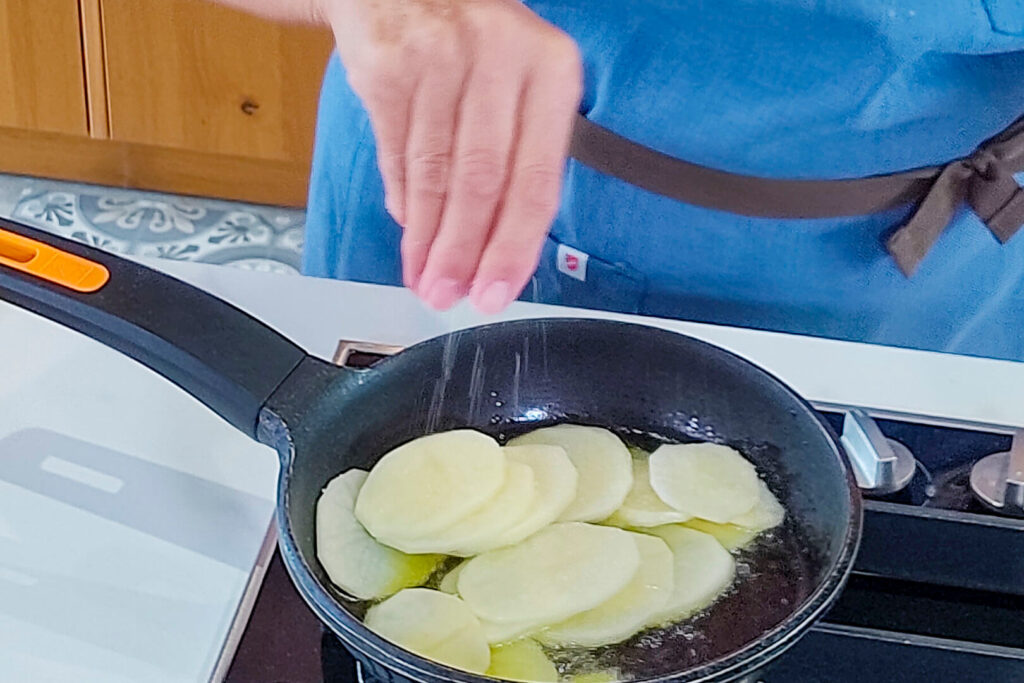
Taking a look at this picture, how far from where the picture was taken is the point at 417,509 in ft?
1.69

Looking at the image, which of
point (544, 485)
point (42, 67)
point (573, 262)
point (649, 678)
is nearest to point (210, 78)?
point (42, 67)

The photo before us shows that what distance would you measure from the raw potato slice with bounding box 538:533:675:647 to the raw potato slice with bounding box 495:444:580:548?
43mm

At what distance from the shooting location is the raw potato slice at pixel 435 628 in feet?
1.54

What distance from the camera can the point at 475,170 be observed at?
1.57 feet

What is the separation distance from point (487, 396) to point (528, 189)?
158mm

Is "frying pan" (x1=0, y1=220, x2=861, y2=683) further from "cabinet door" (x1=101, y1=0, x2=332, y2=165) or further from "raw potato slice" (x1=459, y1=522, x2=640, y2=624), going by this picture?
"cabinet door" (x1=101, y1=0, x2=332, y2=165)

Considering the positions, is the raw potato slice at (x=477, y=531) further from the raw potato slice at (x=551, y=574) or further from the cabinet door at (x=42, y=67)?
the cabinet door at (x=42, y=67)

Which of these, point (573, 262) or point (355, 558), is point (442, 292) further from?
point (573, 262)

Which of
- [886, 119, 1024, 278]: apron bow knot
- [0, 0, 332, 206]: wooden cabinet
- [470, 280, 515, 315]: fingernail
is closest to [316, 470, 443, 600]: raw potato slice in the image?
[470, 280, 515, 315]: fingernail

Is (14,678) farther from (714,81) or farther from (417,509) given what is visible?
(714,81)

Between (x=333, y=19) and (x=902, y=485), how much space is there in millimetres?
323

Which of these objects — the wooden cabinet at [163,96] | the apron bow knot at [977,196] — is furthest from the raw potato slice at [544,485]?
the wooden cabinet at [163,96]

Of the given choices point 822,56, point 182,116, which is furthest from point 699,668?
point 182,116

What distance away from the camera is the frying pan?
50 centimetres
